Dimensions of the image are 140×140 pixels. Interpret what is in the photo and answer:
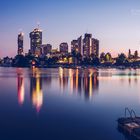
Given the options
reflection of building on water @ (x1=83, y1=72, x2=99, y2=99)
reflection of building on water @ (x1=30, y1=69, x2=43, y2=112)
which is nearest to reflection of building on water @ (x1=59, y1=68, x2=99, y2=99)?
reflection of building on water @ (x1=83, y1=72, x2=99, y2=99)

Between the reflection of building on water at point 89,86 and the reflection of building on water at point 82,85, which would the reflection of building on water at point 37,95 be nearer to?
the reflection of building on water at point 82,85

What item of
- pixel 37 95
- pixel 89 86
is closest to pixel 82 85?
pixel 89 86

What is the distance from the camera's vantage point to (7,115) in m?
30.1

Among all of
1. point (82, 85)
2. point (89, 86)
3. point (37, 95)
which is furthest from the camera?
point (82, 85)

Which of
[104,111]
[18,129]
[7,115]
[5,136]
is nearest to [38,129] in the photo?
[18,129]

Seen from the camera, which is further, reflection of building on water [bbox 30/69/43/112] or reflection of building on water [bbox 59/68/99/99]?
reflection of building on water [bbox 59/68/99/99]

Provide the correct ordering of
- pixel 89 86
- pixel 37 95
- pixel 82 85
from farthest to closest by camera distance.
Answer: pixel 82 85
pixel 89 86
pixel 37 95

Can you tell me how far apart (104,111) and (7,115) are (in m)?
10.9

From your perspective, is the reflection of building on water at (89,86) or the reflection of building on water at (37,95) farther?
the reflection of building on water at (89,86)

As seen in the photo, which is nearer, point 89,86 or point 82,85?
point 89,86

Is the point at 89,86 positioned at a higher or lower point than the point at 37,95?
higher

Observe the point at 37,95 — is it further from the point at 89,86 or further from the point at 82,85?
the point at 82,85

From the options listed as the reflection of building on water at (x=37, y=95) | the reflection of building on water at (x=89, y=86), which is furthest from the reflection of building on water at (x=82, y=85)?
the reflection of building on water at (x=37, y=95)

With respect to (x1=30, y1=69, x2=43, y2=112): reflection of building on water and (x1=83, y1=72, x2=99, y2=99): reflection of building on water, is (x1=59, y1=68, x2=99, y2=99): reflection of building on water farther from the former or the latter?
(x1=30, y1=69, x2=43, y2=112): reflection of building on water
